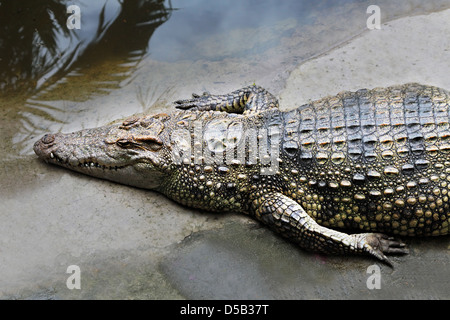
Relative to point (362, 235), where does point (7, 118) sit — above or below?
above

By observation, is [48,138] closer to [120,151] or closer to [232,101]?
[120,151]

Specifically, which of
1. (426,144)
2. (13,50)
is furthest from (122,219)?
(13,50)

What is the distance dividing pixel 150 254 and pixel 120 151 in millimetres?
1114

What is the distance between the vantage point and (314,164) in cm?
410

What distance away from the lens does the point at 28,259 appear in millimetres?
4031

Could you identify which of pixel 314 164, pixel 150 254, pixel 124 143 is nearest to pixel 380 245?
pixel 314 164

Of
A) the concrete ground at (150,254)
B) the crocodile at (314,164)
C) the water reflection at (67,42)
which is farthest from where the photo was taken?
the water reflection at (67,42)

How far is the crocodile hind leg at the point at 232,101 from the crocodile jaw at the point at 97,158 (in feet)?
4.03

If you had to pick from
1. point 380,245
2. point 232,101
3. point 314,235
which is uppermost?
point 232,101

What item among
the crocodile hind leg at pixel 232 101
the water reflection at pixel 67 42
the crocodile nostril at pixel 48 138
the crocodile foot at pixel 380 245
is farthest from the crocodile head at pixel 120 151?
the crocodile foot at pixel 380 245

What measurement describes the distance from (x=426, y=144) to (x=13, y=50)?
18.0ft

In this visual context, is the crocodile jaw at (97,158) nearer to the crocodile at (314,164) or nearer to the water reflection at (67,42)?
the crocodile at (314,164)

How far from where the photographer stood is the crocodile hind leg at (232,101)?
5.43 metres
